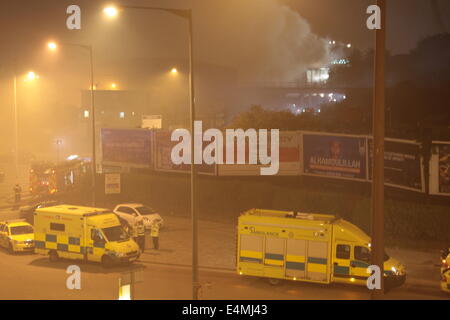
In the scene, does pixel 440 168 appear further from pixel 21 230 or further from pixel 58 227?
pixel 21 230

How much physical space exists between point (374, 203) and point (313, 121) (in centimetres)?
2659

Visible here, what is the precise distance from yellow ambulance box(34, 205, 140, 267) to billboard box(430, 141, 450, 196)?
12.9 metres

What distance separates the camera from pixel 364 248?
16797 millimetres

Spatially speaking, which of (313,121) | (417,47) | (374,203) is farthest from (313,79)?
(374,203)

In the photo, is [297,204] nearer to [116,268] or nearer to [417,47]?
[116,268]

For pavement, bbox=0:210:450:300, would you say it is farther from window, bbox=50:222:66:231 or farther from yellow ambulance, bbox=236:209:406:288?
window, bbox=50:222:66:231

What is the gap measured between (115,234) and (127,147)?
1949 cm

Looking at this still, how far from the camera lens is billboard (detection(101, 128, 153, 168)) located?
126 feet

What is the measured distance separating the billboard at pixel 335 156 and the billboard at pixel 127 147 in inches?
474

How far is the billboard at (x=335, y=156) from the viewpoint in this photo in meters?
27.8

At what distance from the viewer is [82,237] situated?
812 inches

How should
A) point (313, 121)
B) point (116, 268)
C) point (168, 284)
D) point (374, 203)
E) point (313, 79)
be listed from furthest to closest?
point (313, 79) < point (313, 121) < point (116, 268) < point (168, 284) < point (374, 203)

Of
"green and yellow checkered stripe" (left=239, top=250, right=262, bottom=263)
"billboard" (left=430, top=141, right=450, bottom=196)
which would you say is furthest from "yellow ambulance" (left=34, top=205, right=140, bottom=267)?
"billboard" (left=430, top=141, right=450, bottom=196)

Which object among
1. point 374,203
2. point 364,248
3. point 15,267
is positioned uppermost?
Result: point 374,203
